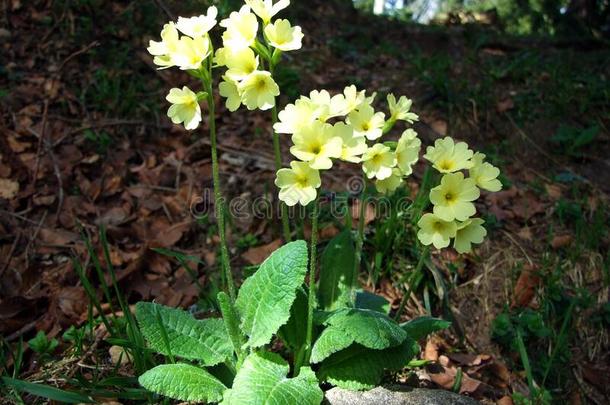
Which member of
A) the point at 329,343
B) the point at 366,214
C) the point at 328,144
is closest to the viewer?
the point at 328,144

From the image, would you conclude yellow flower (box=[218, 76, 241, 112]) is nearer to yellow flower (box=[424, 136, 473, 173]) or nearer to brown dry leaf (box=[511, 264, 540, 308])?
yellow flower (box=[424, 136, 473, 173])

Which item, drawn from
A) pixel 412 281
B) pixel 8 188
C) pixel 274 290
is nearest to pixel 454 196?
pixel 412 281

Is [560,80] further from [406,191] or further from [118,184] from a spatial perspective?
[118,184]

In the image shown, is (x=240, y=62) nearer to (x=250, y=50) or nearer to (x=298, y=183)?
(x=250, y=50)

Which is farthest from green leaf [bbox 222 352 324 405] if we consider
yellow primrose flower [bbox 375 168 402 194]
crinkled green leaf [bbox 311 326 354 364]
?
yellow primrose flower [bbox 375 168 402 194]

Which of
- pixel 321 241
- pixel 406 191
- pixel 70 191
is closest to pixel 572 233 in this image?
pixel 406 191
